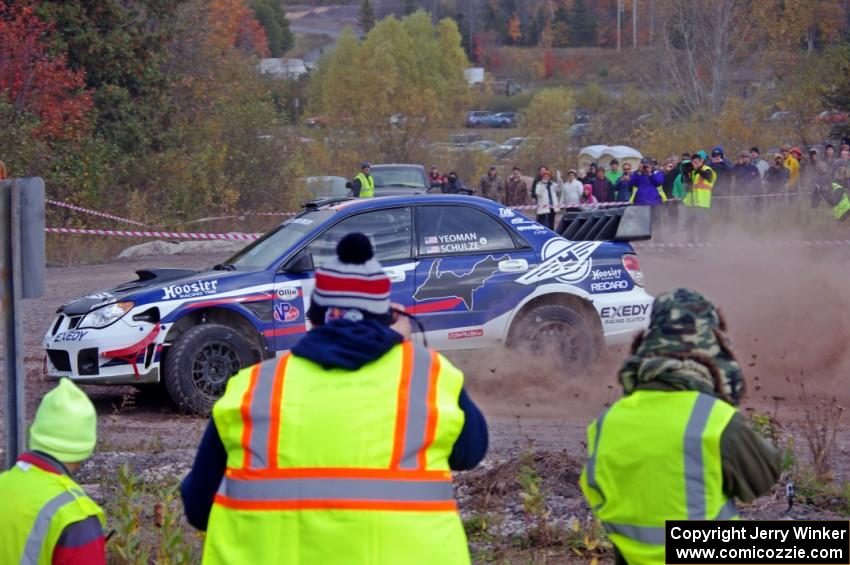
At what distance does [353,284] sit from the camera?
10.2 ft

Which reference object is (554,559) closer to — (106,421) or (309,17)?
(106,421)

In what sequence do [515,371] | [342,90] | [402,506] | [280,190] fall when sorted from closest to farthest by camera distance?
[402,506] < [515,371] < [280,190] < [342,90]

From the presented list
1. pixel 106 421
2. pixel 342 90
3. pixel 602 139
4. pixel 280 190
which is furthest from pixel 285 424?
pixel 342 90

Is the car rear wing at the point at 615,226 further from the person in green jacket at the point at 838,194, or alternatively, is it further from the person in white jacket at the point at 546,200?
the person in white jacket at the point at 546,200

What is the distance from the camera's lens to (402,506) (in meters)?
2.93

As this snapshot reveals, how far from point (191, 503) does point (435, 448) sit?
0.73 metres

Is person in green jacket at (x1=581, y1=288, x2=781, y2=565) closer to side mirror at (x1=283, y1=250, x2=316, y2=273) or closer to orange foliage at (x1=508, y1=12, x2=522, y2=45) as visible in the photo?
side mirror at (x1=283, y1=250, x2=316, y2=273)

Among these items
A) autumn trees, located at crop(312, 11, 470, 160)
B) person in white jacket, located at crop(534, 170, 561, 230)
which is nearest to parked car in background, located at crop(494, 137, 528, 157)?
autumn trees, located at crop(312, 11, 470, 160)

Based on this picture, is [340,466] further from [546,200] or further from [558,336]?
[546,200]

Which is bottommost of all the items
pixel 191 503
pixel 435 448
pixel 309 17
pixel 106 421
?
pixel 106 421

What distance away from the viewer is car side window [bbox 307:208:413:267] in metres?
9.64

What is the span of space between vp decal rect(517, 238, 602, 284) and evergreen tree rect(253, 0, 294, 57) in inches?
3606

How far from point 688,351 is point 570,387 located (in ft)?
21.4

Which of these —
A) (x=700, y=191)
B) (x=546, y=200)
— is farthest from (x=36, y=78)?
(x=700, y=191)
